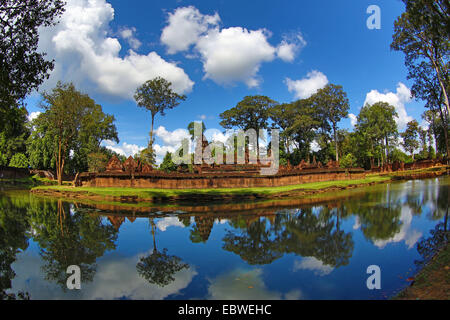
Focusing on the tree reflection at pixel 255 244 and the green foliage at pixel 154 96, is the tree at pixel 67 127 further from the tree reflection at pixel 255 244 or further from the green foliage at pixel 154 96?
the tree reflection at pixel 255 244

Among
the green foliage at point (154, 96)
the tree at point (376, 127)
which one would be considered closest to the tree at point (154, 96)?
the green foliage at point (154, 96)

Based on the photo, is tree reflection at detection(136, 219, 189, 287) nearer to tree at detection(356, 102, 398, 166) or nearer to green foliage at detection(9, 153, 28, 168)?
green foliage at detection(9, 153, 28, 168)

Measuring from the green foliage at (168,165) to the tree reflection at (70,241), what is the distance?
107 ft

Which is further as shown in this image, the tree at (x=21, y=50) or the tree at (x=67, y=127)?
the tree at (x=67, y=127)

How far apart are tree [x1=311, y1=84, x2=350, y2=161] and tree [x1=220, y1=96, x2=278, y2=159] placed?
363 inches

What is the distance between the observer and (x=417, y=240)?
833cm

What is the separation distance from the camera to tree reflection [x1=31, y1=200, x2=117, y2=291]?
6.80 m

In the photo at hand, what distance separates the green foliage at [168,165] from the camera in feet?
156

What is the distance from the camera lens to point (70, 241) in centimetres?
925

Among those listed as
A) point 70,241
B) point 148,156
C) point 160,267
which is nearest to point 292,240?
point 160,267

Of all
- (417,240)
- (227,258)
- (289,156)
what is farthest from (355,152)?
(227,258)

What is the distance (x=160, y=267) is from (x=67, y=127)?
36684 millimetres
